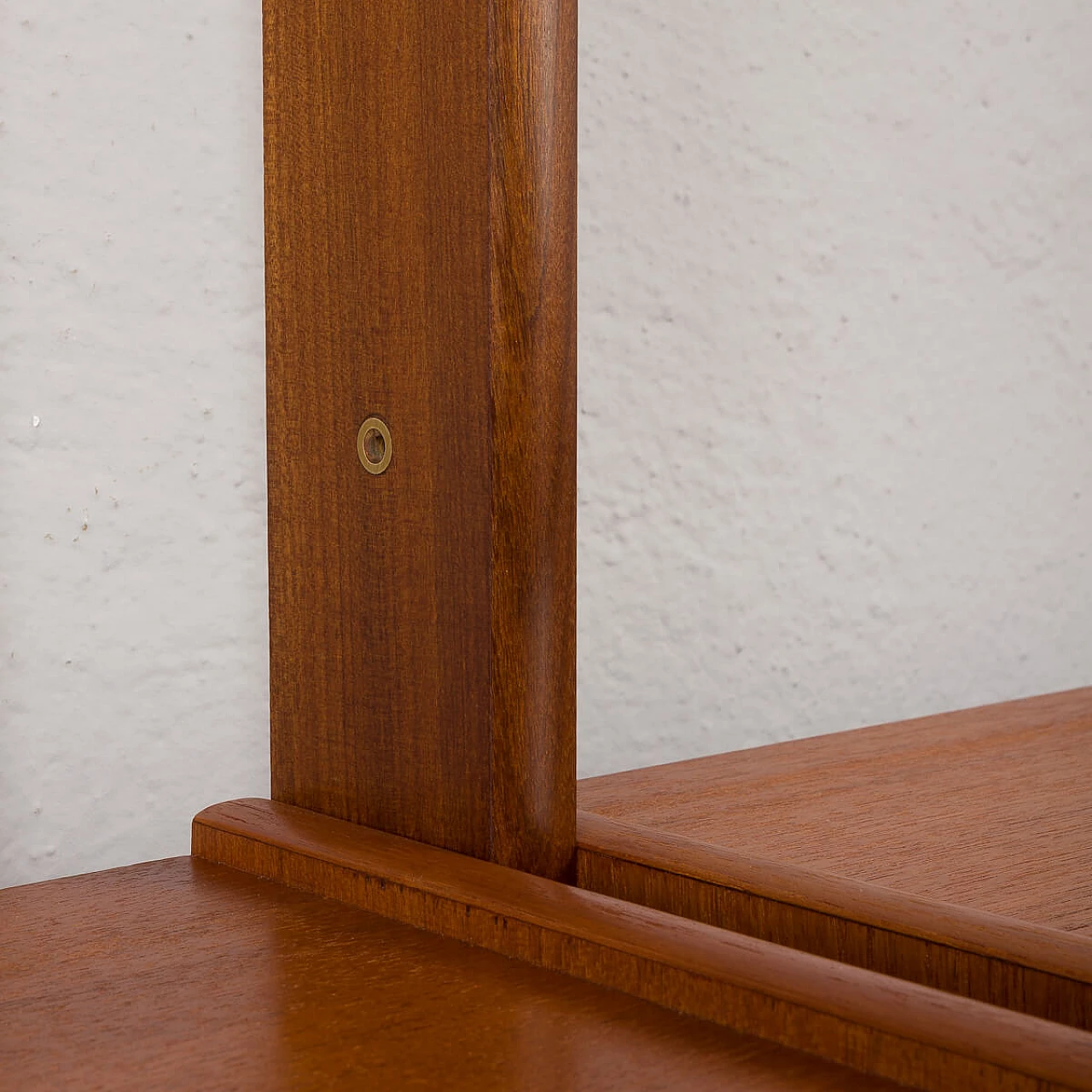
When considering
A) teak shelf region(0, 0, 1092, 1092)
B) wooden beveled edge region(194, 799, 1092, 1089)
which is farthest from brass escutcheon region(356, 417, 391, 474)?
wooden beveled edge region(194, 799, 1092, 1089)

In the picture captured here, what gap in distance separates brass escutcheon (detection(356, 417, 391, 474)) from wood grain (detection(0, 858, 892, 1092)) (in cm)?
18

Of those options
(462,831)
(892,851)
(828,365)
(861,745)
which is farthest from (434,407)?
(828,365)

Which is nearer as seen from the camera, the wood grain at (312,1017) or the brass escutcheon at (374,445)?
the wood grain at (312,1017)

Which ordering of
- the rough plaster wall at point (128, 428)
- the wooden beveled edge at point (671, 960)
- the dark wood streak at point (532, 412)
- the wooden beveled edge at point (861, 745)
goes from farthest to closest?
the wooden beveled edge at point (861, 745)
the rough plaster wall at point (128, 428)
the dark wood streak at point (532, 412)
the wooden beveled edge at point (671, 960)

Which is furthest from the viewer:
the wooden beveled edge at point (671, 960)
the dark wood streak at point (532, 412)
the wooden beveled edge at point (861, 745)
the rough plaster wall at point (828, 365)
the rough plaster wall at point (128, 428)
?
the rough plaster wall at point (828, 365)

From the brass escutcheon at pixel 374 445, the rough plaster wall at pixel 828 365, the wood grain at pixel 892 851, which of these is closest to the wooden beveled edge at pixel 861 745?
the wood grain at pixel 892 851

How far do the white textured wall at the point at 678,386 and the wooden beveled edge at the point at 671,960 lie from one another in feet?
0.56

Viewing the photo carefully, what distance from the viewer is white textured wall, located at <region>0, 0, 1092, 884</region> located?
67 centimetres

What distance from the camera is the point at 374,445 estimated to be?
574mm

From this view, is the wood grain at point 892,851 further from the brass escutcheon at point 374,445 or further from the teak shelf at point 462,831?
the brass escutcheon at point 374,445

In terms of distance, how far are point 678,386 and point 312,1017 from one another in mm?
636

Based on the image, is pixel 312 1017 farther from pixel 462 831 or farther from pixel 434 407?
pixel 434 407

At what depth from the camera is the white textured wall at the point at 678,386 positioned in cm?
67

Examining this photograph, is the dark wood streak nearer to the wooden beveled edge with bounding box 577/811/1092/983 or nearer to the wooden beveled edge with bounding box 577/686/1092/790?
the wooden beveled edge with bounding box 577/811/1092/983
